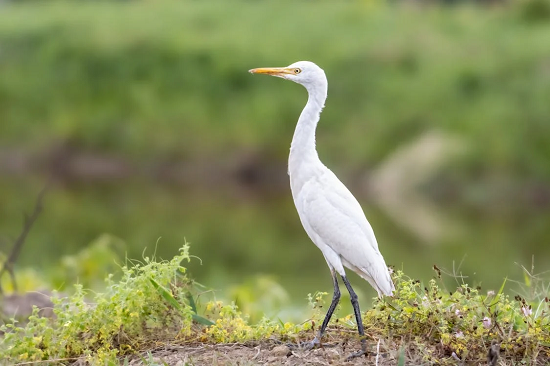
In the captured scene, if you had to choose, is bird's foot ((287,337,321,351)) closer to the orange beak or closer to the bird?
the bird

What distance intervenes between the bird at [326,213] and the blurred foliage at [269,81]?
11.1 m

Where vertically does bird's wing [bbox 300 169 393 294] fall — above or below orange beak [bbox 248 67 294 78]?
below

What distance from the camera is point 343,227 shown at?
3662mm

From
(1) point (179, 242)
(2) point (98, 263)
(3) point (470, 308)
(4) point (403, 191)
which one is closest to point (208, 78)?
(4) point (403, 191)

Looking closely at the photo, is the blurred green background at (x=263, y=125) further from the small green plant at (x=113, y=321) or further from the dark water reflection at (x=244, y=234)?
the small green plant at (x=113, y=321)

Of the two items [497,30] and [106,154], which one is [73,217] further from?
[497,30]

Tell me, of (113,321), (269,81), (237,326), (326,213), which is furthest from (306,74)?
(269,81)

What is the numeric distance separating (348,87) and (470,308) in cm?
1372

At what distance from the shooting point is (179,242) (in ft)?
31.6

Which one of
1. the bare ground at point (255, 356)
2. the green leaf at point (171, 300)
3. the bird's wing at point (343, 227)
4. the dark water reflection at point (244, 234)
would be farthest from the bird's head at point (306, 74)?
the dark water reflection at point (244, 234)

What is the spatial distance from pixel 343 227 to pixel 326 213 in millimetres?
93

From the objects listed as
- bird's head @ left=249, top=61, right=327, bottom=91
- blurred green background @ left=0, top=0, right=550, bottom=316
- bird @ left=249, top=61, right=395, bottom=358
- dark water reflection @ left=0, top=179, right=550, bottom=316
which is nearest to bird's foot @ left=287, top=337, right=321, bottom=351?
bird @ left=249, top=61, right=395, bottom=358

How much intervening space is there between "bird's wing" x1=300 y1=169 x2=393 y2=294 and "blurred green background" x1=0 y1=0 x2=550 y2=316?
5.10 meters

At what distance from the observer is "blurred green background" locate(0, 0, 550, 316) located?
1073cm
